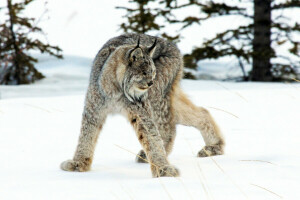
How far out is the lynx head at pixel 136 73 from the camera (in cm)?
354

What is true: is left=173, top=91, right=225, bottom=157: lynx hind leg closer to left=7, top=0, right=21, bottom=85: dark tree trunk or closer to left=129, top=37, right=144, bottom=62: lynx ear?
left=129, top=37, right=144, bottom=62: lynx ear

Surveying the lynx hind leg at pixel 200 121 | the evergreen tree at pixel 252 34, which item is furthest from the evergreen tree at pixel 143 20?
the lynx hind leg at pixel 200 121

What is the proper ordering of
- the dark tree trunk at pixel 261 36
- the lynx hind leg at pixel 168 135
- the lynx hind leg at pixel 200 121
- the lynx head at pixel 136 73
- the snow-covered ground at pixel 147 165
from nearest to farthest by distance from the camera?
the snow-covered ground at pixel 147 165 → the lynx head at pixel 136 73 → the lynx hind leg at pixel 168 135 → the lynx hind leg at pixel 200 121 → the dark tree trunk at pixel 261 36

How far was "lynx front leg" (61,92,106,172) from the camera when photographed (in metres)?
3.92

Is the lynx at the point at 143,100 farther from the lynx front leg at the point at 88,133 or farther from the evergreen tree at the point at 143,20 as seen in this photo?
the evergreen tree at the point at 143,20

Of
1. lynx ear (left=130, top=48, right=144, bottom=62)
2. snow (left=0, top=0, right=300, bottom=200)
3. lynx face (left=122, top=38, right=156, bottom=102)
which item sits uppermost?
lynx ear (left=130, top=48, right=144, bottom=62)

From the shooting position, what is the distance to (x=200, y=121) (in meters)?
4.84

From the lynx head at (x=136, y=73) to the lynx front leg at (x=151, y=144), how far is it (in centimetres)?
20

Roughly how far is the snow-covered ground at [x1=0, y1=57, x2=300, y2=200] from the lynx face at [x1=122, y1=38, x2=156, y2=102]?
2.00ft

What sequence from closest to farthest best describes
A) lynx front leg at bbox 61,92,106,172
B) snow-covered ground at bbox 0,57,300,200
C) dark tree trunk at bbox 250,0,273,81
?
snow-covered ground at bbox 0,57,300,200 < lynx front leg at bbox 61,92,106,172 < dark tree trunk at bbox 250,0,273,81

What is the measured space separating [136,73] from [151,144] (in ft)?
2.03

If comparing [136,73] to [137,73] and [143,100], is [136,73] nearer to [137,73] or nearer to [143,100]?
[137,73]

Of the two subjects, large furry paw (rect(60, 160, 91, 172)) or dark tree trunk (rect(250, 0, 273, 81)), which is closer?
large furry paw (rect(60, 160, 91, 172))

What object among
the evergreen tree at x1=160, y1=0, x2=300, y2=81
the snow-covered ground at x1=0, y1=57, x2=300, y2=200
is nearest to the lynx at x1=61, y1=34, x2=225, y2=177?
the snow-covered ground at x1=0, y1=57, x2=300, y2=200
